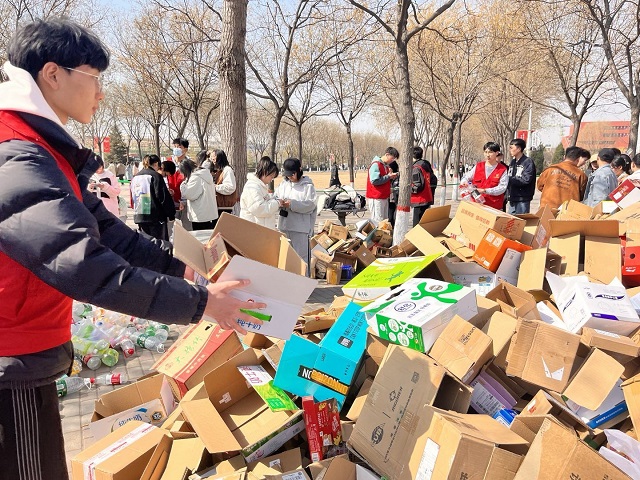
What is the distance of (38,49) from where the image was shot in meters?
1.48

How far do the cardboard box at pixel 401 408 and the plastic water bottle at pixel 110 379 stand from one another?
2.53m

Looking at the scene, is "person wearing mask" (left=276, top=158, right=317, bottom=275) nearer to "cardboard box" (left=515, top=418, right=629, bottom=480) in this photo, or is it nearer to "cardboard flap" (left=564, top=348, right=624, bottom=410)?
"cardboard flap" (left=564, top=348, right=624, bottom=410)

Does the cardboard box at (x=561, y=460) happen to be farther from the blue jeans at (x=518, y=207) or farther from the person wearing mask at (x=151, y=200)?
the blue jeans at (x=518, y=207)

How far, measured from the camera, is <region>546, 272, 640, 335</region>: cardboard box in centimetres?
285

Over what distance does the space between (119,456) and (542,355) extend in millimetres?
2192

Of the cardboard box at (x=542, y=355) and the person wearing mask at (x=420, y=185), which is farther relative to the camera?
the person wearing mask at (x=420, y=185)

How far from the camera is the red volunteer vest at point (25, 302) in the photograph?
1388 millimetres

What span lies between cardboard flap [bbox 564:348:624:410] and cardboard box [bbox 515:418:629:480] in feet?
2.22

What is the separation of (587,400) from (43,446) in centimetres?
242

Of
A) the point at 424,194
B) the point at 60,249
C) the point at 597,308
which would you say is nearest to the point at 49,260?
the point at 60,249

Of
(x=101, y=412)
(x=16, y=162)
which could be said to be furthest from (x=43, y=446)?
(x=101, y=412)

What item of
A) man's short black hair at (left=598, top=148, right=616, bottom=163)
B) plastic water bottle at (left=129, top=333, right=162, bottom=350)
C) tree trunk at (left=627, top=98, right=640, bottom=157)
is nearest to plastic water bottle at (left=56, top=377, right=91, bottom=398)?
plastic water bottle at (left=129, top=333, right=162, bottom=350)

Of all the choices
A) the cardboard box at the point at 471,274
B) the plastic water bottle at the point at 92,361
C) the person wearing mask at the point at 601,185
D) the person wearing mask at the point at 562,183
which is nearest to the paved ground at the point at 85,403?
the plastic water bottle at the point at 92,361

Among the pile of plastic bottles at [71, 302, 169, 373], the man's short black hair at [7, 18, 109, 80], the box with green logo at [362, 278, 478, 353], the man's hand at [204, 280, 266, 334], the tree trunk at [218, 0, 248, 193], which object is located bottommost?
the pile of plastic bottles at [71, 302, 169, 373]
